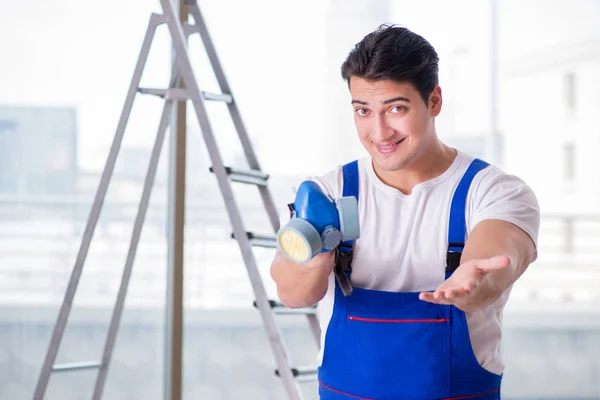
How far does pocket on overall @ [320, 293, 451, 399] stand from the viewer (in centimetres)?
149

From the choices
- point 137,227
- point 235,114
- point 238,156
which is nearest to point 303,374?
point 137,227

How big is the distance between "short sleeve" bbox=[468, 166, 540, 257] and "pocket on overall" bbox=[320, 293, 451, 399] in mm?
196

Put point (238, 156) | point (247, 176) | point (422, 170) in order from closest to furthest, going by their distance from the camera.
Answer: point (422, 170) → point (247, 176) → point (238, 156)

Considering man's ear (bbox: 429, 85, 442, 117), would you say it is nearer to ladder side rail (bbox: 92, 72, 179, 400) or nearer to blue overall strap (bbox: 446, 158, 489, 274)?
blue overall strap (bbox: 446, 158, 489, 274)

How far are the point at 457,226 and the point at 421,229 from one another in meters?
0.08

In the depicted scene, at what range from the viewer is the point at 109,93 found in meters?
3.22

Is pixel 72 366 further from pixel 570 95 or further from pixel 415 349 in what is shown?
pixel 570 95

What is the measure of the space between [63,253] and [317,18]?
5.34ft

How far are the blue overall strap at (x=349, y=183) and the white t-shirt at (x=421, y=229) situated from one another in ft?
0.04

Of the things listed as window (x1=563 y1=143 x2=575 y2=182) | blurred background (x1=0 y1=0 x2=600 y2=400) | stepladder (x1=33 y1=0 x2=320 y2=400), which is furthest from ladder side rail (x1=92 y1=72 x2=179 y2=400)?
window (x1=563 y1=143 x2=575 y2=182)

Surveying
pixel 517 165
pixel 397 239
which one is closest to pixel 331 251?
pixel 397 239

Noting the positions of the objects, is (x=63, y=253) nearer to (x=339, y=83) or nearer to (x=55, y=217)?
(x=55, y=217)

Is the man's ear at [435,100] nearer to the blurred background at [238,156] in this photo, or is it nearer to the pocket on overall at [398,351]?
the pocket on overall at [398,351]

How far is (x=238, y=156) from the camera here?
3654 millimetres
